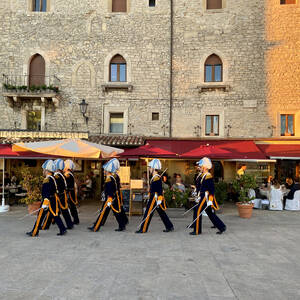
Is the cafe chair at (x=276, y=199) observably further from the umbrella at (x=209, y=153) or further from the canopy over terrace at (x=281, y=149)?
the umbrella at (x=209, y=153)

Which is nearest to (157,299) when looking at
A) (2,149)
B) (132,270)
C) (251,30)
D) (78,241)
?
(132,270)

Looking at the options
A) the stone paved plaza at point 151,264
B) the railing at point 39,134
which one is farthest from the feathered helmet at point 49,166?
the railing at point 39,134

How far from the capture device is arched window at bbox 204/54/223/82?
52.0ft

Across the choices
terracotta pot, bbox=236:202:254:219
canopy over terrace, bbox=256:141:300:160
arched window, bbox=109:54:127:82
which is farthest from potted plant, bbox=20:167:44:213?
canopy over terrace, bbox=256:141:300:160

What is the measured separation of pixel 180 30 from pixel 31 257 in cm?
1437

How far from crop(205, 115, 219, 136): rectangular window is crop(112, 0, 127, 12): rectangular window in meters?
8.15

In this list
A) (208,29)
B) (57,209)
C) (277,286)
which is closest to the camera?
(277,286)

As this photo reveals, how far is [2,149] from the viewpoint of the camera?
11.7 metres

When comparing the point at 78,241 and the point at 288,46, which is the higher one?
the point at 288,46

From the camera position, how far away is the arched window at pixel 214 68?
52.0 ft

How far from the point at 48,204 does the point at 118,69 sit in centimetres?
1080

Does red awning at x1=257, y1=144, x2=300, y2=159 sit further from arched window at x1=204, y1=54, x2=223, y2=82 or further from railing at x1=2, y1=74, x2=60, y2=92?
railing at x1=2, y1=74, x2=60, y2=92

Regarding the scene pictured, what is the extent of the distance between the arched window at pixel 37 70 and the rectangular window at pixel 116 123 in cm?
451

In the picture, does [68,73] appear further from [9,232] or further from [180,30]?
[9,232]
